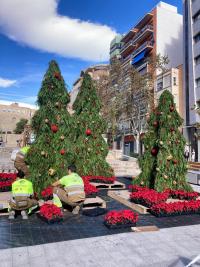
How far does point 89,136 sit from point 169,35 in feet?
153

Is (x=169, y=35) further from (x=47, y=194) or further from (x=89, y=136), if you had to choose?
(x=47, y=194)

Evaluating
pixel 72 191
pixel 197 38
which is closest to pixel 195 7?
pixel 197 38

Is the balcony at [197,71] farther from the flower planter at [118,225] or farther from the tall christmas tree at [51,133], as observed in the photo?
the flower planter at [118,225]

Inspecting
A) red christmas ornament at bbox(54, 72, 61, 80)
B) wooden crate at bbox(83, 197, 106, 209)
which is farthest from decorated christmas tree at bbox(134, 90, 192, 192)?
red christmas ornament at bbox(54, 72, 61, 80)

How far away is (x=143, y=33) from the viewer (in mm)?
56094

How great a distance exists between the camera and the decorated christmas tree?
1079 centimetres

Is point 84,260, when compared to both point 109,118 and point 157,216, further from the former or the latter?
point 109,118

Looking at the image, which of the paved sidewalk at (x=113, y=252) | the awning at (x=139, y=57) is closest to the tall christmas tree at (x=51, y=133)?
the paved sidewalk at (x=113, y=252)

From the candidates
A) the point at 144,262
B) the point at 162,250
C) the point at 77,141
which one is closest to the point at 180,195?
the point at 162,250

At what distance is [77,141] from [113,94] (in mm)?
21843

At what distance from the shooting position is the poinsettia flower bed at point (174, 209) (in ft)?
28.5

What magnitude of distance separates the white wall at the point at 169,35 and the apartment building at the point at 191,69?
1091 centimetres

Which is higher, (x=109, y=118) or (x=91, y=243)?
(x=109, y=118)

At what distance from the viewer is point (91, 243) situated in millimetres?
6227
